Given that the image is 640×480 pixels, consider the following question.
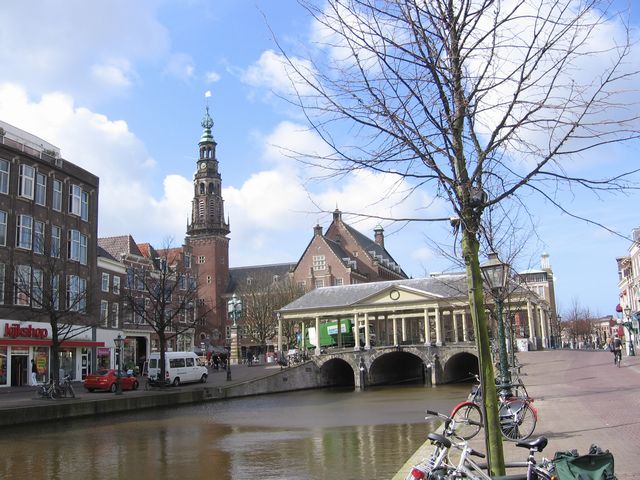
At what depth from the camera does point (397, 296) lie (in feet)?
181

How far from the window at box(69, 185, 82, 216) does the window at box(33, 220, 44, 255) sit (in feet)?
11.8

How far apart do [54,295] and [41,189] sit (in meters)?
10.0

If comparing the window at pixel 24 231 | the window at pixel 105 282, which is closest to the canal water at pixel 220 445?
the window at pixel 24 231

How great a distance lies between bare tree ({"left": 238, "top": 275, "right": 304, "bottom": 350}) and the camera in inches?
2960

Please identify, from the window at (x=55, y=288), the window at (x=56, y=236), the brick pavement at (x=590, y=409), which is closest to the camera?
the brick pavement at (x=590, y=409)

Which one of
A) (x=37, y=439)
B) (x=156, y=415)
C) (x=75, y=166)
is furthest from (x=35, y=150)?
(x=37, y=439)

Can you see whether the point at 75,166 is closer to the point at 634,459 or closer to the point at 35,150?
the point at 35,150

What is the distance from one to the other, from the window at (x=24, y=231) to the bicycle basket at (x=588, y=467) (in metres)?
38.7

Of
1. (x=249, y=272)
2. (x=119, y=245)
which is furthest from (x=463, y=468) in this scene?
(x=249, y=272)

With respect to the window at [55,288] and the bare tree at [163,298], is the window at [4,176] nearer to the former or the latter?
the window at [55,288]

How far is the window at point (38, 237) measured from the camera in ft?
121

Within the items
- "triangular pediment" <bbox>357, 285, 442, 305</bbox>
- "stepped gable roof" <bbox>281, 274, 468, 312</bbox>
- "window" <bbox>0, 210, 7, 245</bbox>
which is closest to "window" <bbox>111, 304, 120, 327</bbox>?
"window" <bbox>0, 210, 7, 245</bbox>

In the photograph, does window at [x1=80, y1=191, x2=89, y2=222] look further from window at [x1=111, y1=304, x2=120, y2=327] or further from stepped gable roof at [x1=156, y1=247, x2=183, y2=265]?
stepped gable roof at [x1=156, y1=247, x2=183, y2=265]

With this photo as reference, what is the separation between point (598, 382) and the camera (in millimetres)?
24844
